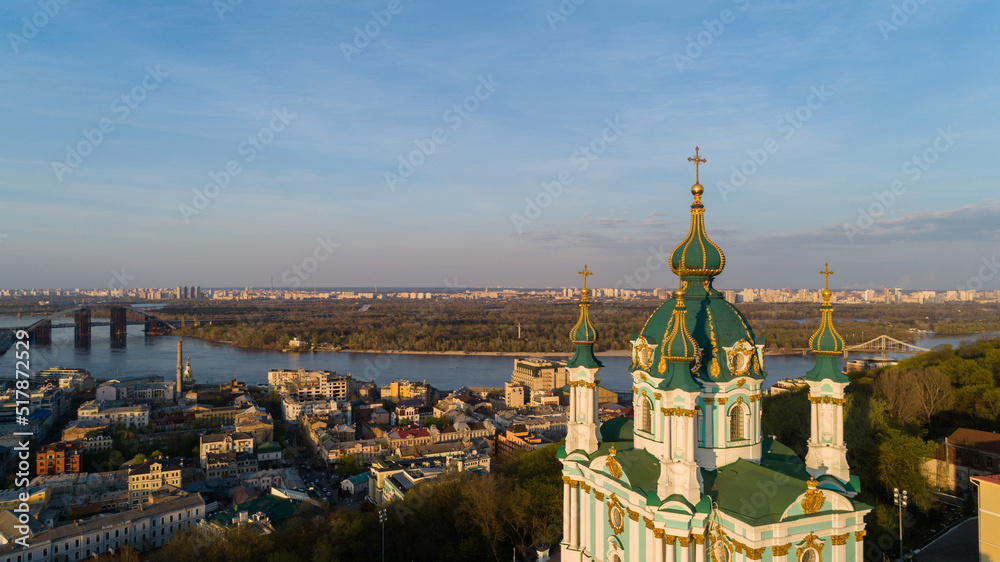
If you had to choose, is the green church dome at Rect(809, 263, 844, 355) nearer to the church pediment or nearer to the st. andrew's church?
the st. andrew's church

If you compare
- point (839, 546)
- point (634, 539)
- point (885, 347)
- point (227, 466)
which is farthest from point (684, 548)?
point (885, 347)

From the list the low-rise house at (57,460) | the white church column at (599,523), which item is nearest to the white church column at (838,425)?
the white church column at (599,523)

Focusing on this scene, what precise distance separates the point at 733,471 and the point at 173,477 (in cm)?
1513

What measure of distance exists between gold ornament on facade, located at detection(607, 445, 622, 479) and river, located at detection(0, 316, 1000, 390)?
25829 millimetres

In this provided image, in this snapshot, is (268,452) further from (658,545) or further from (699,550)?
(699,550)

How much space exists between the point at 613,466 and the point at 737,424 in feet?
4.20

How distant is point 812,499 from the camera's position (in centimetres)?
495

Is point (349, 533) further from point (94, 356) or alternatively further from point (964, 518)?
point (94, 356)

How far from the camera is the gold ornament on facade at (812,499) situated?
16.2 feet

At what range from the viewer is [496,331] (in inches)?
2247

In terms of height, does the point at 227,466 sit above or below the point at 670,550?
below

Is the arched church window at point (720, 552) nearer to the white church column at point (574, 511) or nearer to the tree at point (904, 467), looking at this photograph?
the white church column at point (574, 511)

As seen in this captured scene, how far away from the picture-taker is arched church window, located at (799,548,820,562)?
16.6ft

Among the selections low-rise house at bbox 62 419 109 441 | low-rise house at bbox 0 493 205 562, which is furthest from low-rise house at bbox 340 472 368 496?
low-rise house at bbox 62 419 109 441
